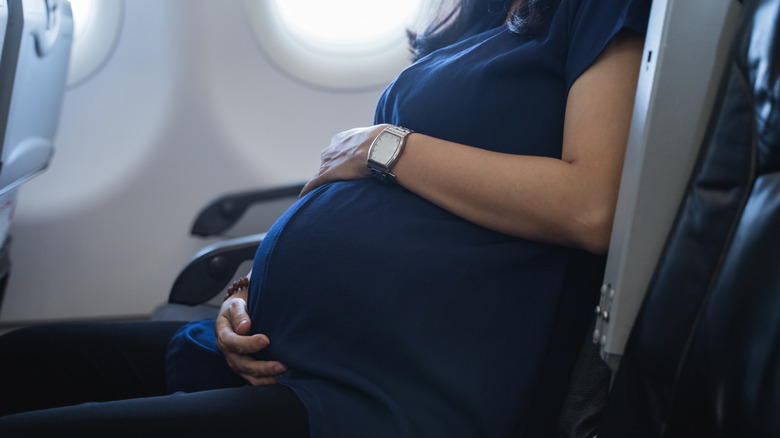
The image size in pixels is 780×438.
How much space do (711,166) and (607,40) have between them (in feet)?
0.85

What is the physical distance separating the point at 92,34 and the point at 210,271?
42.2 inches

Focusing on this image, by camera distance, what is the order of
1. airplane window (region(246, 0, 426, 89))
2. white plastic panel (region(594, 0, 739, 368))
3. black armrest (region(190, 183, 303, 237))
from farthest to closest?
1. airplane window (region(246, 0, 426, 89))
2. black armrest (region(190, 183, 303, 237))
3. white plastic panel (region(594, 0, 739, 368))

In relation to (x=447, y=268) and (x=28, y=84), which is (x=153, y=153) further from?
(x=447, y=268)

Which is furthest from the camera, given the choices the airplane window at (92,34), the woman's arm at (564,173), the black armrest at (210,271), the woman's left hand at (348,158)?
the airplane window at (92,34)

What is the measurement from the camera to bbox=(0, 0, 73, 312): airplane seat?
3.67ft

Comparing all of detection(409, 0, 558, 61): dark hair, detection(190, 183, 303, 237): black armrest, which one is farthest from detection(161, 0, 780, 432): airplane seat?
detection(190, 183, 303, 237): black armrest

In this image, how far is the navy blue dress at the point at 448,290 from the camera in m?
0.72

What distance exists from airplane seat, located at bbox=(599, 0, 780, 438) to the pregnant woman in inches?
7.5

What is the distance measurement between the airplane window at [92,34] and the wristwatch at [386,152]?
1.41 meters

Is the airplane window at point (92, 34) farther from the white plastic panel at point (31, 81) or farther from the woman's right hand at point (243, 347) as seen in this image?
the woman's right hand at point (243, 347)

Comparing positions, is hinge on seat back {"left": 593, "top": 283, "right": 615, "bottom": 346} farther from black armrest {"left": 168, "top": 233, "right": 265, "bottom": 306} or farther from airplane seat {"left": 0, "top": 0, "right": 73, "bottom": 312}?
airplane seat {"left": 0, "top": 0, "right": 73, "bottom": 312}

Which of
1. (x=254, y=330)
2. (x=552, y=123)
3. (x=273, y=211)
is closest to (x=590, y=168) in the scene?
(x=552, y=123)

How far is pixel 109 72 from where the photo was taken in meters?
1.90

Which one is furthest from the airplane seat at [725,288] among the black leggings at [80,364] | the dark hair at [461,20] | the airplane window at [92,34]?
the airplane window at [92,34]
